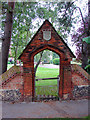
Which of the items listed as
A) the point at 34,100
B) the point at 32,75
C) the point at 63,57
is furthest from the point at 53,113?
the point at 63,57

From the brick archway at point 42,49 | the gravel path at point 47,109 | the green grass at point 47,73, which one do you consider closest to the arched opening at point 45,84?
the green grass at point 47,73

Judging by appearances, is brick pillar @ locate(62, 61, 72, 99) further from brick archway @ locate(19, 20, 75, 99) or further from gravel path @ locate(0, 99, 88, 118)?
gravel path @ locate(0, 99, 88, 118)

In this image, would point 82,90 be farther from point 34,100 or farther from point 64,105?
point 34,100

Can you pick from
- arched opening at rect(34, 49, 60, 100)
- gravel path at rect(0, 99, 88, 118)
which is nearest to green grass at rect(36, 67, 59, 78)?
arched opening at rect(34, 49, 60, 100)

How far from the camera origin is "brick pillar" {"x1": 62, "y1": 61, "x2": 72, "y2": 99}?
17.1 ft

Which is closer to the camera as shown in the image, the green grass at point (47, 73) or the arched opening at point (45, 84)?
the arched opening at point (45, 84)

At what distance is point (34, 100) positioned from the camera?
5.13m

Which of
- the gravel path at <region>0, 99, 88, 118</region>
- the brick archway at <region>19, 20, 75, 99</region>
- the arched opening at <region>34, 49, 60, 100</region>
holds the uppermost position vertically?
the brick archway at <region>19, 20, 75, 99</region>

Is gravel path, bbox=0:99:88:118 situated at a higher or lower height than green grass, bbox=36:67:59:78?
lower

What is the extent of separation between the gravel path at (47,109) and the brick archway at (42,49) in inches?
23.4

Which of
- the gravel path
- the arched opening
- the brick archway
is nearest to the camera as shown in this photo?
the gravel path

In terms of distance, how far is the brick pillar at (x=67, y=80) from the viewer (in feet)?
17.1

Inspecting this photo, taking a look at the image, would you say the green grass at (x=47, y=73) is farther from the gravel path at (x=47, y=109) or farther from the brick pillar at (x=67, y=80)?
the gravel path at (x=47, y=109)

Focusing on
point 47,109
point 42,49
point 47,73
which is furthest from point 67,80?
point 47,73
